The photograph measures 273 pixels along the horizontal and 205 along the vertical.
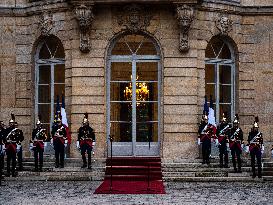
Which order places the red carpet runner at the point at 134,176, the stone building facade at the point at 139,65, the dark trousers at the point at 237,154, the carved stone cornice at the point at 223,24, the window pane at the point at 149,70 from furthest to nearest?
the carved stone cornice at the point at 223,24 → the window pane at the point at 149,70 → the stone building facade at the point at 139,65 → the dark trousers at the point at 237,154 → the red carpet runner at the point at 134,176

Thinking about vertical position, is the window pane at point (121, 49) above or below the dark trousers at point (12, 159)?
above

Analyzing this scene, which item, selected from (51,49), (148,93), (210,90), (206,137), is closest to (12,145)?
(51,49)

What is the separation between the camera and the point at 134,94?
21078 mm

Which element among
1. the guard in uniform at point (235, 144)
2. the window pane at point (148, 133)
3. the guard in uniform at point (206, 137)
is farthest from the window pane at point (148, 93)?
the guard in uniform at point (235, 144)

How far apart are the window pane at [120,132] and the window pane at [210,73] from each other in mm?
3216

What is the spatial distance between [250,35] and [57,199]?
10487 mm

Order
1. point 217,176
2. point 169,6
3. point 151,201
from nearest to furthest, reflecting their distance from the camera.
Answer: point 151,201, point 217,176, point 169,6

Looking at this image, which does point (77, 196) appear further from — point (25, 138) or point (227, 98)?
point (227, 98)

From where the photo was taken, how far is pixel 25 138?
22.0 meters

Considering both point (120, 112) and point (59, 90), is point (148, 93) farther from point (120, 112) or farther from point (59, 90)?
point (59, 90)

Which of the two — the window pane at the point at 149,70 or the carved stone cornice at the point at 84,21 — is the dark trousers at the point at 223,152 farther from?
the carved stone cornice at the point at 84,21

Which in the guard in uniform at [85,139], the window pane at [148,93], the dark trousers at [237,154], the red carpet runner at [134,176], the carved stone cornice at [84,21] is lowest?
the red carpet runner at [134,176]

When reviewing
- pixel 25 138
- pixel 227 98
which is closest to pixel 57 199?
pixel 25 138

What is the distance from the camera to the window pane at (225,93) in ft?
72.2
